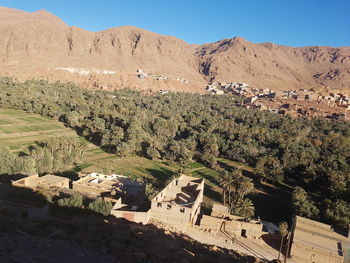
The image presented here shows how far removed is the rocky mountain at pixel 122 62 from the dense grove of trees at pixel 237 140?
5210cm

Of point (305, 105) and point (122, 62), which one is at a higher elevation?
point (122, 62)

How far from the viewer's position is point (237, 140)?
5488 centimetres

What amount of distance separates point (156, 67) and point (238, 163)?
12420cm

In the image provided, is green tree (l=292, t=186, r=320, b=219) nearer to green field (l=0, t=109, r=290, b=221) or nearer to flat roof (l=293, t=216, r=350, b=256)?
green field (l=0, t=109, r=290, b=221)

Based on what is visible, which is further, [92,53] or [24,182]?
[92,53]

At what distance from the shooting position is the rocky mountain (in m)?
130

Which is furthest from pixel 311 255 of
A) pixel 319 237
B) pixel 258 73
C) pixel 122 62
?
pixel 258 73

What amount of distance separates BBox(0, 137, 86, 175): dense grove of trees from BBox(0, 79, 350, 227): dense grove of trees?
7216 mm

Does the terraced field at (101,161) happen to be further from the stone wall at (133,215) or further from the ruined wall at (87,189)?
the stone wall at (133,215)

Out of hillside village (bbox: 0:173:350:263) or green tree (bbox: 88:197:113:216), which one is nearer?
hillside village (bbox: 0:173:350:263)

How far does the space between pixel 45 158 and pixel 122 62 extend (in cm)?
13366

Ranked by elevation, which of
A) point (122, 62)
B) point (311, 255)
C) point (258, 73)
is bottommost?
point (311, 255)

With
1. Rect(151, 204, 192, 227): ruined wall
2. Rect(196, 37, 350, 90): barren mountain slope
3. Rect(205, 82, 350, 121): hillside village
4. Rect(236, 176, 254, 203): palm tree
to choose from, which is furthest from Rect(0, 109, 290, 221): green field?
Rect(196, 37, 350, 90): barren mountain slope

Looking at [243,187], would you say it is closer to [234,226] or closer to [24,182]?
[234,226]
